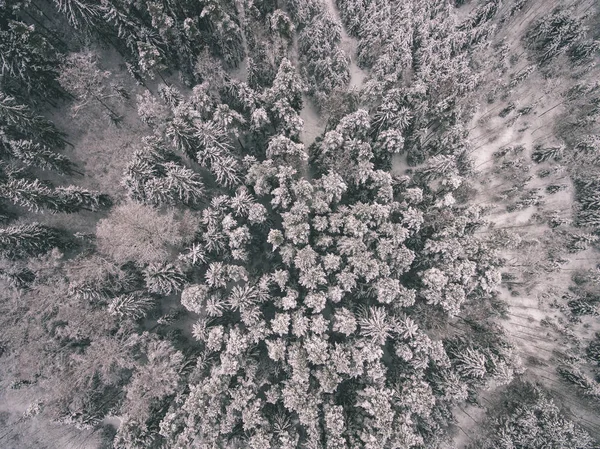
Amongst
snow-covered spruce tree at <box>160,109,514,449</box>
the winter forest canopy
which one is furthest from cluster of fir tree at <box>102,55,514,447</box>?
the winter forest canopy

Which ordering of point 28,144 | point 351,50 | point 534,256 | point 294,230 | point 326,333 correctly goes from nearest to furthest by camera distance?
point 326,333
point 294,230
point 28,144
point 534,256
point 351,50

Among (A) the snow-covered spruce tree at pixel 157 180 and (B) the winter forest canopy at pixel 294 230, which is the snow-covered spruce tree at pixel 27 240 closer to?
(B) the winter forest canopy at pixel 294 230

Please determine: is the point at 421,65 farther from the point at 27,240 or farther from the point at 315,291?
the point at 27,240

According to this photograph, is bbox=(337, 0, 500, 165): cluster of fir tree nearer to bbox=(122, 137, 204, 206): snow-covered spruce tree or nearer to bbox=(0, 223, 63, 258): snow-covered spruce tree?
Result: bbox=(122, 137, 204, 206): snow-covered spruce tree

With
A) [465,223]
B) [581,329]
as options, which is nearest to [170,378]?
[465,223]

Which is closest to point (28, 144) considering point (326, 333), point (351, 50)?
point (326, 333)

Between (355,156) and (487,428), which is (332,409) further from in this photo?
(355,156)
